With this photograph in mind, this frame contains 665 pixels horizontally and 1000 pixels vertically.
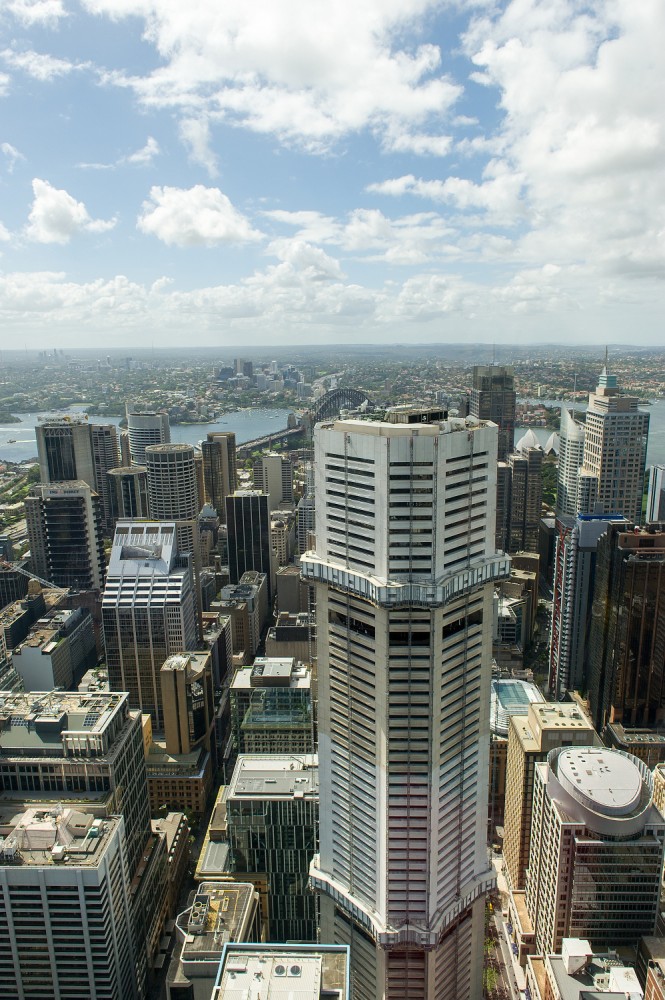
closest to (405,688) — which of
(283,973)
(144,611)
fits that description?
(283,973)

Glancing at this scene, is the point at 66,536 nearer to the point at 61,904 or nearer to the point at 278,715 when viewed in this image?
the point at 278,715

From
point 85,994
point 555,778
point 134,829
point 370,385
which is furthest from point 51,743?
point 370,385

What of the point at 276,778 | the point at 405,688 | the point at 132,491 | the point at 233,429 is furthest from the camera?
the point at 233,429

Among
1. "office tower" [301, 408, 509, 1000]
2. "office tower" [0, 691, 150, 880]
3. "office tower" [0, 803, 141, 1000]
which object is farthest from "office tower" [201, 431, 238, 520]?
"office tower" [301, 408, 509, 1000]

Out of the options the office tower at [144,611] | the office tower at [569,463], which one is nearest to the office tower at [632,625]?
the office tower at [569,463]

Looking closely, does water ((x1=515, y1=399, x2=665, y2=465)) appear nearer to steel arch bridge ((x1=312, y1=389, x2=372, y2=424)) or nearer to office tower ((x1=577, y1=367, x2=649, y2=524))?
office tower ((x1=577, y1=367, x2=649, y2=524))

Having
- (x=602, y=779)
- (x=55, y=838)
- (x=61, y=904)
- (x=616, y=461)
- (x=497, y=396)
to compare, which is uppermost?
(x=497, y=396)

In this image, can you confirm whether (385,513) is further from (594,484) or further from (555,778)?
(594,484)
